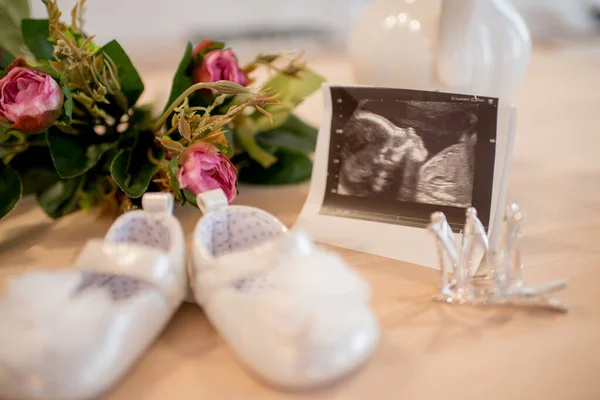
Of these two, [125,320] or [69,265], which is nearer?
[125,320]

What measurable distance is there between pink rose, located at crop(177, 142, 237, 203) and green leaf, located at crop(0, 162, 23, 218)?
193 millimetres

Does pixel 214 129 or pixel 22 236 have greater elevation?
pixel 214 129

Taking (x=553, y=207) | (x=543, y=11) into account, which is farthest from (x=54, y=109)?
(x=543, y=11)

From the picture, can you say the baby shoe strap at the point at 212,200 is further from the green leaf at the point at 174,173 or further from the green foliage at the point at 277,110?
the green foliage at the point at 277,110

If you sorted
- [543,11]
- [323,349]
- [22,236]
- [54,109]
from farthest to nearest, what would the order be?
[543,11], [22,236], [54,109], [323,349]

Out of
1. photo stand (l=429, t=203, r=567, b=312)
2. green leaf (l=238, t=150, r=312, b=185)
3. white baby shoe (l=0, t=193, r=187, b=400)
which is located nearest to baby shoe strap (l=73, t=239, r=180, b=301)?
white baby shoe (l=0, t=193, r=187, b=400)

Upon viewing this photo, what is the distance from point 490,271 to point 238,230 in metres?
0.23

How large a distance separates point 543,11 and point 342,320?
5.95 ft

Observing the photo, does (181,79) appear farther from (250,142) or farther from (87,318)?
(87,318)

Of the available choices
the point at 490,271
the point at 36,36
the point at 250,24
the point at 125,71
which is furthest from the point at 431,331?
the point at 250,24

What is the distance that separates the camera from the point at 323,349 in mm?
334

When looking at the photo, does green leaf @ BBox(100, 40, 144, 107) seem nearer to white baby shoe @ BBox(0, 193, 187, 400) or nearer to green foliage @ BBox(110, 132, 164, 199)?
green foliage @ BBox(110, 132, 164, 199)

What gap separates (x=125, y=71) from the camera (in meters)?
0.57

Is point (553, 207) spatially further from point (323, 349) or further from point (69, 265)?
point (69, 265)
